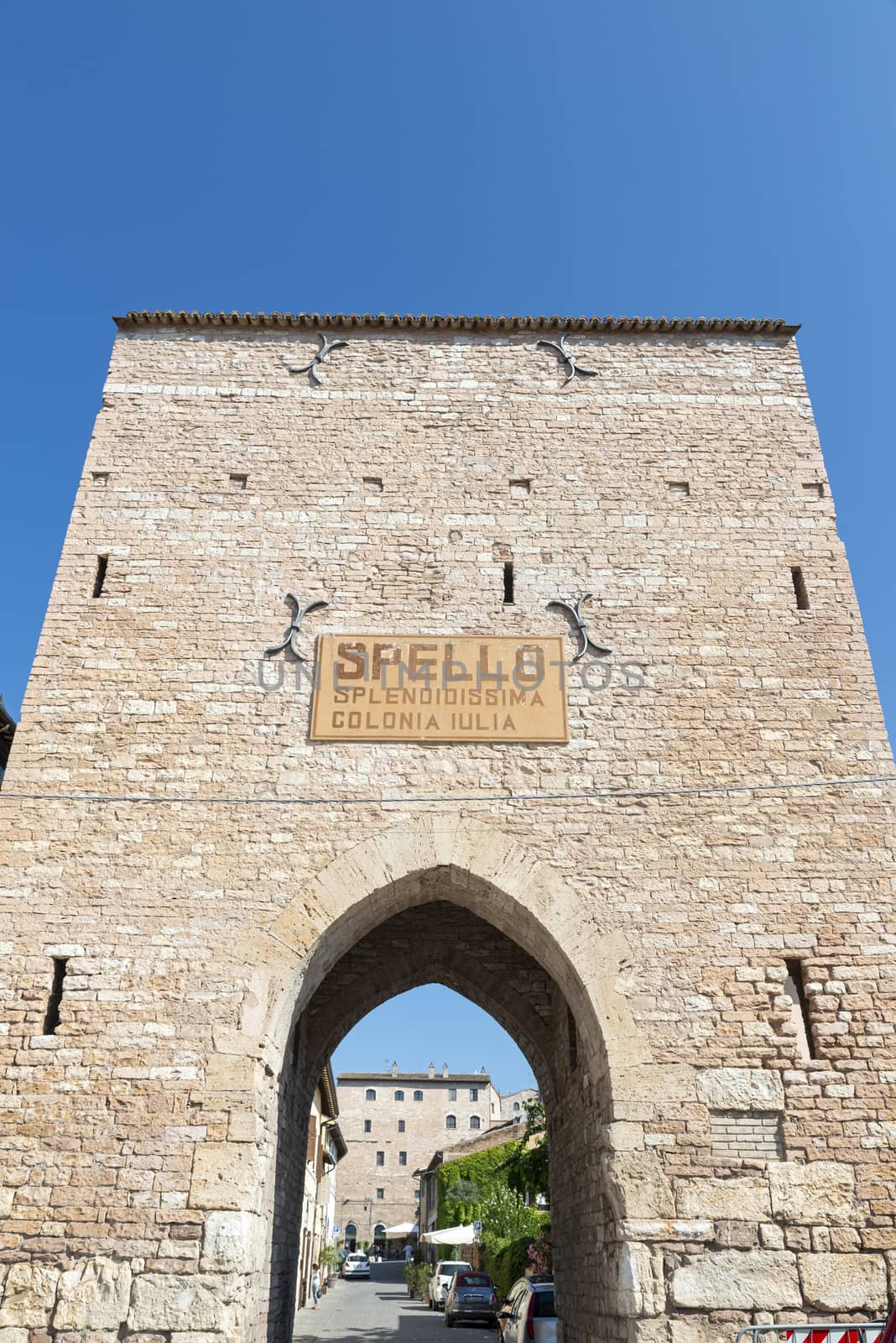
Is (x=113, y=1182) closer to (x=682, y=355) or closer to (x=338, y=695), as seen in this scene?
(x=338, y=695)

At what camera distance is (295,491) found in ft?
27.3

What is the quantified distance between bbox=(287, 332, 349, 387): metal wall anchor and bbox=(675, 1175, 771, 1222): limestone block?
23.5 ft

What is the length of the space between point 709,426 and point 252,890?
5.72 m

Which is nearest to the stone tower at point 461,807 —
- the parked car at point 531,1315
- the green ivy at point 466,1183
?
the parked car at point 531,1315

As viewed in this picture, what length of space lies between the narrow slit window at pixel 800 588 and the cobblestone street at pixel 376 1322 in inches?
440

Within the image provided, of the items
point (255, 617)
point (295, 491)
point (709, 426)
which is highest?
A: point (709, 426)

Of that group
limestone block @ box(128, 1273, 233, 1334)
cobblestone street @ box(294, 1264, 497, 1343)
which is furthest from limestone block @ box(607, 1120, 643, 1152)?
cobblestone street @ box(294, 1264, 497, 1343)

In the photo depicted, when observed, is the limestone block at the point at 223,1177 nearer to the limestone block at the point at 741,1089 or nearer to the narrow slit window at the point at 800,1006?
the limestone block at the point at 741,1089

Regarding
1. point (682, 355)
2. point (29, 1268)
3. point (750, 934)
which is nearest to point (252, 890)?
point (29, 1268)

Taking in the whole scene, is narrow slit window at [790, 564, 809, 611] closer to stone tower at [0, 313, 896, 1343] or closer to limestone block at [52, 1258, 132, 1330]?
stone tower at [0, 313, 896, 1343]

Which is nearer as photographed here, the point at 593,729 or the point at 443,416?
the point at 593,729

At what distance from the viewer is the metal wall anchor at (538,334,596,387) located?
9016 millimetres

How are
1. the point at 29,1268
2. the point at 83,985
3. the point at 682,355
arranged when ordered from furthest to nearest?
the point at 682,355 < the point at 83,985 < the point at 29,1268

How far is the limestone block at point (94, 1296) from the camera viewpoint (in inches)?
223
